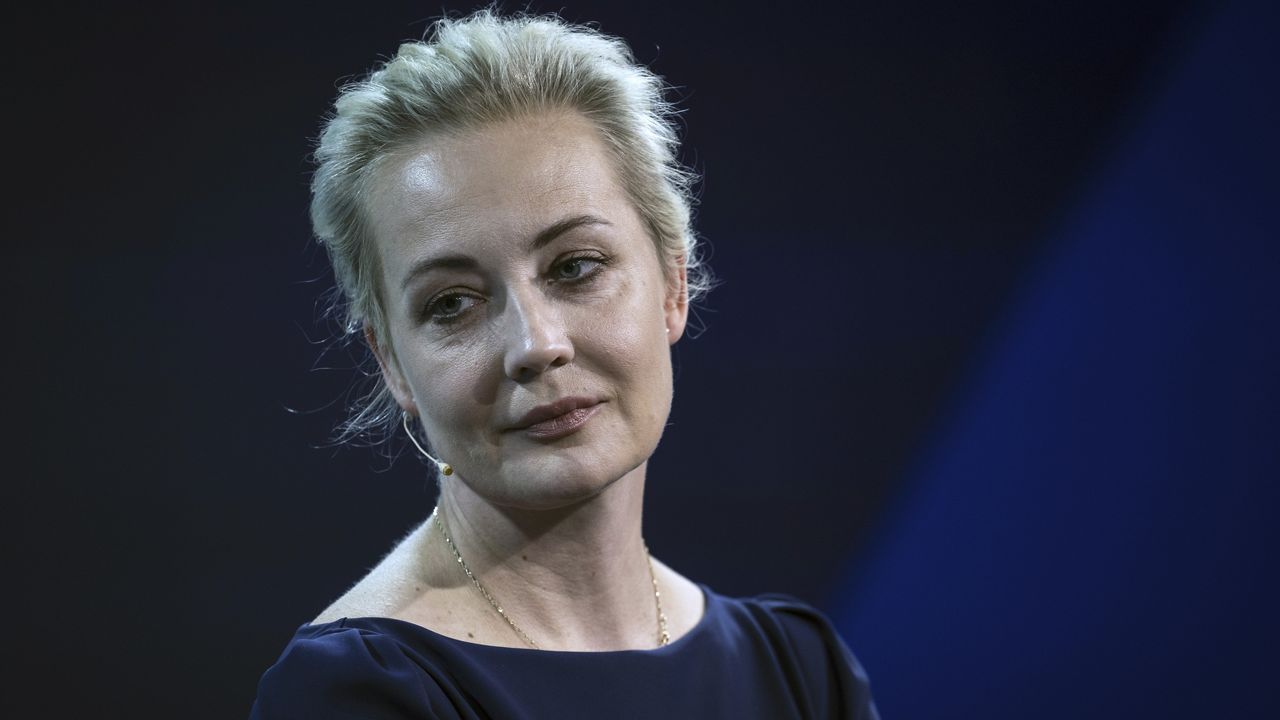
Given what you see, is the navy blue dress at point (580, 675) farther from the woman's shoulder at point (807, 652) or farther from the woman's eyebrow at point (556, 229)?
the woman's eyebrow at point (556, 229)

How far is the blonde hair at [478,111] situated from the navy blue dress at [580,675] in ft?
1.49

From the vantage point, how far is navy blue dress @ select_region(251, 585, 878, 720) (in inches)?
55.0

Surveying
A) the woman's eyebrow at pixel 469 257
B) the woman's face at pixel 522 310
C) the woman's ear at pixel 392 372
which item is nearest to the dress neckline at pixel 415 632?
the woman's face at pixel 522 310

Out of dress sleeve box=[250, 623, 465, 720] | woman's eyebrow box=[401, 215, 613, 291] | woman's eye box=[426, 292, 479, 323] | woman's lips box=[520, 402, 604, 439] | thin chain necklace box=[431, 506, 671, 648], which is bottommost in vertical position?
dress sleeve box=[250, 623, 465, 720]

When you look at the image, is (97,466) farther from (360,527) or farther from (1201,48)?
(1201,48)

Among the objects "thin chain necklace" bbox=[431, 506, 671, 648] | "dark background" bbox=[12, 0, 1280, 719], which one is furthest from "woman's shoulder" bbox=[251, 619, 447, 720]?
"dark background" bbox=[12, 0, 1280, 719]

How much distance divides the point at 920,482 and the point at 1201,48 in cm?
115

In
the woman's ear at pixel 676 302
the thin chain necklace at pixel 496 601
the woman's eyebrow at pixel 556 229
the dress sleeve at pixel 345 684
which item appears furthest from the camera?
the woman's ear at pixel 676 302

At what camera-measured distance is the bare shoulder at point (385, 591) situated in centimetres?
155

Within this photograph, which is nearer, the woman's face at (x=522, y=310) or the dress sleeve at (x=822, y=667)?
the woman's face at (x=522, y=310)

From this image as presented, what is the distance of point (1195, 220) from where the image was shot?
8.59ft

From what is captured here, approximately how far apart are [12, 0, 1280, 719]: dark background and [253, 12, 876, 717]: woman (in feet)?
2.44

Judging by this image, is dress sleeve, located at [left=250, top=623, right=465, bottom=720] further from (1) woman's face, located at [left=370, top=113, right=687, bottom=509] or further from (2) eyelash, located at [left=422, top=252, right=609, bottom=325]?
(2) eyelash, located at [left=422, top=252, right=609, bottom=325]

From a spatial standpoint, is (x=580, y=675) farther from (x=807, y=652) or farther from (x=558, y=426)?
(x=807, y=652)
